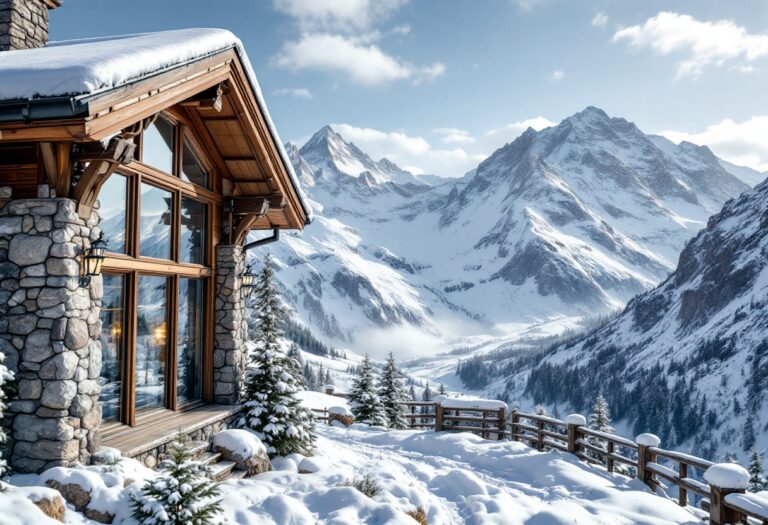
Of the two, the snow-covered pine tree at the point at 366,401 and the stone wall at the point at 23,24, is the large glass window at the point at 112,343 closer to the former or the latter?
the stone wall at the point at 23,24

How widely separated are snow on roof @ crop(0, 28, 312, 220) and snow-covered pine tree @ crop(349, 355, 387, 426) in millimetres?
16318

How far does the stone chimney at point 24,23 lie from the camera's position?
10.3 meters

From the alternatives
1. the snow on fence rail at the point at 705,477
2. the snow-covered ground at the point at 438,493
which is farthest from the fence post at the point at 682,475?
the snow-covered ground at the point at 438,493

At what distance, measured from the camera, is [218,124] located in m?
10.2

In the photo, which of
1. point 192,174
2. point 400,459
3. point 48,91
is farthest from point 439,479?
point 48,91

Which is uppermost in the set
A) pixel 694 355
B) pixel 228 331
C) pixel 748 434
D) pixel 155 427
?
pixel 228 331

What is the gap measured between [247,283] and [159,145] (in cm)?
346

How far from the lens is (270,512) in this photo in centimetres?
673

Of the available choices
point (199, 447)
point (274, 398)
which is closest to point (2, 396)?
point (199, 447)

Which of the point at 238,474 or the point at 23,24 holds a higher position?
the point at 23,24

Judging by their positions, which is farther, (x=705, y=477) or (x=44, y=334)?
(x=705, y=477)

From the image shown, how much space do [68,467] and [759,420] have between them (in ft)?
438

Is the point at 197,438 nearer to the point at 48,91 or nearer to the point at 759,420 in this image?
the point at 48,91

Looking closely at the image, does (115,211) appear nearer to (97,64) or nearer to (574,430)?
(97,64)
